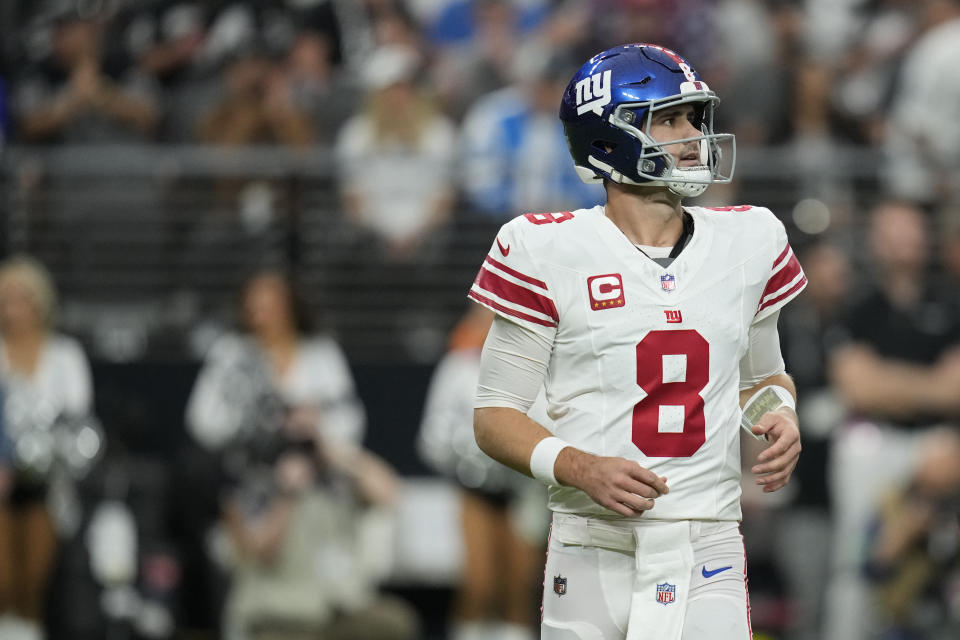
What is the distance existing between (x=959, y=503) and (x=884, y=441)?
0.51 m

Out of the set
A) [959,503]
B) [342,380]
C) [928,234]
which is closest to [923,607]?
[959,503]

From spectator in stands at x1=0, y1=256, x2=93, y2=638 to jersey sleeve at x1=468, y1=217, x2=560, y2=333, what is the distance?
→ 17.6 feet

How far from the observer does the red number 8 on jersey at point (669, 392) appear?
12.8 feet

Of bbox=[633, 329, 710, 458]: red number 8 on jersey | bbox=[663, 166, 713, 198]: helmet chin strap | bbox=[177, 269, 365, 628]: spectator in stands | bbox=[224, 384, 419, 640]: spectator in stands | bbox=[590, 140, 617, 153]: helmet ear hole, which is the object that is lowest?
bbox=[224, 384, 419, 640]: spectator in stands

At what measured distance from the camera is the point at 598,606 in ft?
12.9

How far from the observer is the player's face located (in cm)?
403

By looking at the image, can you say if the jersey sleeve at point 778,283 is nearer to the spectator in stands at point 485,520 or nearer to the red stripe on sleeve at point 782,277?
the red stripe on sleeve at point 782,277

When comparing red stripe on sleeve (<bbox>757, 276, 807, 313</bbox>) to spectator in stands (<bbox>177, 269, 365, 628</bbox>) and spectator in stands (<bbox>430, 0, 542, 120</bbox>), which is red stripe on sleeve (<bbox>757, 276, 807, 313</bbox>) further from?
spectator in stands (<bbox>430, 0, 542, 120</bbox>)

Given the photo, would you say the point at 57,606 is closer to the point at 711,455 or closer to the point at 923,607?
the point at 923,607

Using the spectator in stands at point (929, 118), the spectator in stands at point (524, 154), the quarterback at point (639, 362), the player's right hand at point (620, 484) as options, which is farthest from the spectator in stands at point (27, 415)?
the player's right hand at point (620, 484)

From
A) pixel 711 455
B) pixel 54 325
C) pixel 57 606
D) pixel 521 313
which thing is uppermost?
pixel 521 313

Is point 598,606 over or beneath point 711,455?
beneath

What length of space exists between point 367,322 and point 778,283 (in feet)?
18.3

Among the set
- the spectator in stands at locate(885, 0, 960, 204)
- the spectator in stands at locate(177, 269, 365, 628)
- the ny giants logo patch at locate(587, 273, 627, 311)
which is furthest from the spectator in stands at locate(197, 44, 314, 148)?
the ny giants logo patch at locate(587, 273, 627, 311)
